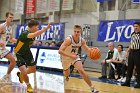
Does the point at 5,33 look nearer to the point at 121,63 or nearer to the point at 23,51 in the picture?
the point at 23,51

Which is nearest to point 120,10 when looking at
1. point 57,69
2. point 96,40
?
point 96,40

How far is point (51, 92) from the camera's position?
7.43m

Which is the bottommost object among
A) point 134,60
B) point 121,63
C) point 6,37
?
point 121,63

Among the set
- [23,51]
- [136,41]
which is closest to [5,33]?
[23,51]

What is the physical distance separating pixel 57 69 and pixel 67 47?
22.8 feet

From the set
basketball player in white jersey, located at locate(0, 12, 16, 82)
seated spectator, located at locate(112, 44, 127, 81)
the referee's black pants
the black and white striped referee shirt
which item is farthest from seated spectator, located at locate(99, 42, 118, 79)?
basketball player in white jersey, located at locate(0, 12, 16, 82)

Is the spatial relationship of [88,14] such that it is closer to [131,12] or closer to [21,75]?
[131,12]

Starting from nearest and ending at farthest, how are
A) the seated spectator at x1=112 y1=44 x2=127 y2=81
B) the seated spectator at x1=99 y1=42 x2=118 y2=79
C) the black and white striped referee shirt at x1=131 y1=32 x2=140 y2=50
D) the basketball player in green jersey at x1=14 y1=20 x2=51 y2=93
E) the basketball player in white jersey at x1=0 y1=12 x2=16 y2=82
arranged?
the basketball player in green jersey at x1=14 y1=20 x2=51 y2=93, the basketball player in white jersey at x1=0 y1=12 x2=16 y2=82, the black and white striped referee shirt at x1=131 y1=32 x2=140 y2=50, the seated spectator at x1=112 y1=44 x2=127 y2=81, the seated spectator at x1=99 y1=42 x2=118 y2=79

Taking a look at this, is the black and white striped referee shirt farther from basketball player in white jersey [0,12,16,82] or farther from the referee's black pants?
basketball player in white jersey [0,12,16,82]

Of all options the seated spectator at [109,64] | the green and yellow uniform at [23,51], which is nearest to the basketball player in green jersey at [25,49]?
the green and yellow uniform at [23,51]

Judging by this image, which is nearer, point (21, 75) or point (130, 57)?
point (21, 75)

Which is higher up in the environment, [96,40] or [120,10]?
[120,10]

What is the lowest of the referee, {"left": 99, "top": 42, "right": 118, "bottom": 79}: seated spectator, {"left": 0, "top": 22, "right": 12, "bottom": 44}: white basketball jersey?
{"left": 99, "top": 42, "right": 118, "bottom": 79}: seated spectator

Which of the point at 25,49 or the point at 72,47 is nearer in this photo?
the point at 25,49
